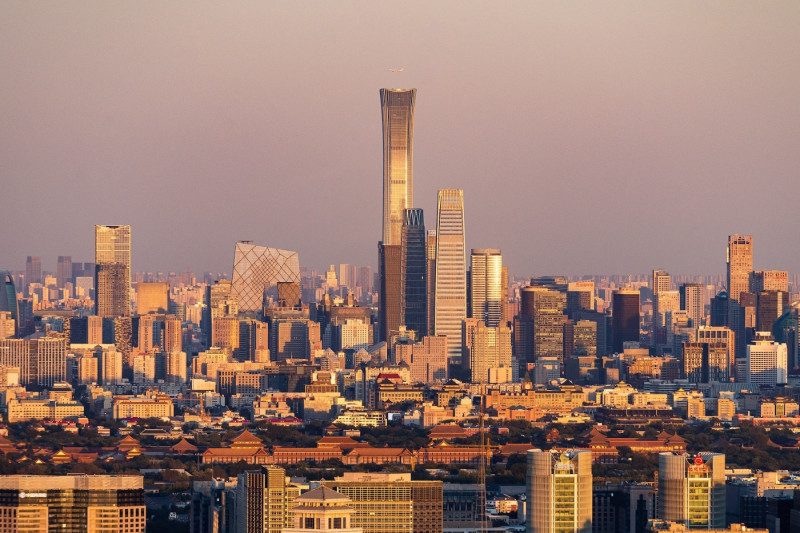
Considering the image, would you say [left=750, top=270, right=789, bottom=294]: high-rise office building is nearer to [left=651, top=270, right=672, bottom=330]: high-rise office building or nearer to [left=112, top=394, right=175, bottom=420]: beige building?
[left=651, top=270, right=672, bottom=330]: high-rise office building

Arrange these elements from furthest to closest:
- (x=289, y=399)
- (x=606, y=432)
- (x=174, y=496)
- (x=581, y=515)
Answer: (x=289, y=399) < (x=606, y=432) < (x=174, y=496) < (x=581, y=515)

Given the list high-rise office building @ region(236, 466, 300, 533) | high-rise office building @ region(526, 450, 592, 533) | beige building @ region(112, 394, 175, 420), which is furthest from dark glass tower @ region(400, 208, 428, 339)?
high-rise office building @ region(526, 450, 592, 533)

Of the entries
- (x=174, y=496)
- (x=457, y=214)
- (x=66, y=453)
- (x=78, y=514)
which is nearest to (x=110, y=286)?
(x=457, y=214)

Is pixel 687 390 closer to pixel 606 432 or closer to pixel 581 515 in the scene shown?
pixel 606 432

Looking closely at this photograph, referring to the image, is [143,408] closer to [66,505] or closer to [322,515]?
[66,505]

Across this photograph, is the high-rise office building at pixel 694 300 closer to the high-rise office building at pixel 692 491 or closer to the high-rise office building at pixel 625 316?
the high-rise office building at pixel 625 316
